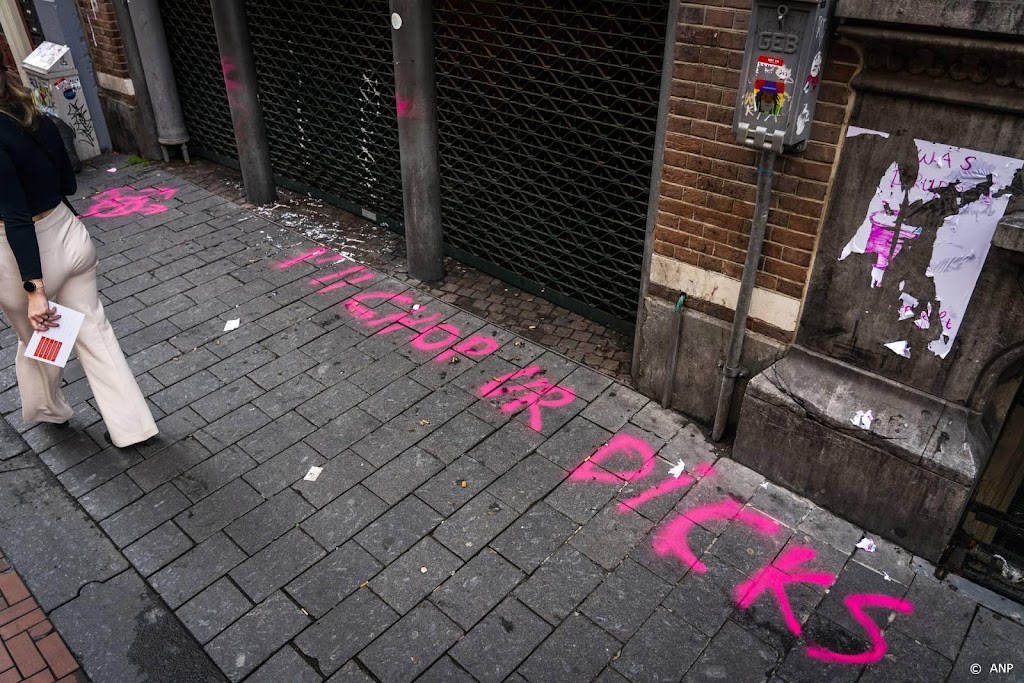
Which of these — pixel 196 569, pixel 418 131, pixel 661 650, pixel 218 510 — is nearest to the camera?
pixel 661 650

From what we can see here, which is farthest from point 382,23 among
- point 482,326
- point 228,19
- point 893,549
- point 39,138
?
point 893,549

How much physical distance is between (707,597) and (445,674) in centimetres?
129

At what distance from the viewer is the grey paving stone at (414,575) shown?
3.68m

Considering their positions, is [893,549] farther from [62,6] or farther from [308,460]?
[62,6]

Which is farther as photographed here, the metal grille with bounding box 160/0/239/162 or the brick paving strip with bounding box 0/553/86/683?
the metal grille with bounding box 160/0/239/162

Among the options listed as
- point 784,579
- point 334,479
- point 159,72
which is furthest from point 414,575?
point 159,72

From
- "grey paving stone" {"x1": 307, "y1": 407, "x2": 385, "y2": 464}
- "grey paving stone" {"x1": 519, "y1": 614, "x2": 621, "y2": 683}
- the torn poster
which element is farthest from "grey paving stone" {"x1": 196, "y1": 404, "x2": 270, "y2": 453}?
the torn poster

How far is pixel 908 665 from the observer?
339 centimetres

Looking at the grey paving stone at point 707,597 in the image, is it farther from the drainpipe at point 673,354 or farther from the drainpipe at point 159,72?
the drainpipe at point 159,72

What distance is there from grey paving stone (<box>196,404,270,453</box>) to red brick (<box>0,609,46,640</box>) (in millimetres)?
1215

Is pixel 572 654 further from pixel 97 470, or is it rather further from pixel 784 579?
pixel 97 470

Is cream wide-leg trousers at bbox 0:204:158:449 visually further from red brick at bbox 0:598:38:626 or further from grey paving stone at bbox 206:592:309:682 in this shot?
grey paving stone at bbox 206:592:309:682

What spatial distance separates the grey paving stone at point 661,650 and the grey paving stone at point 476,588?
64 cm

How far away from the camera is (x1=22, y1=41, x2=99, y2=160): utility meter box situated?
8266mm
